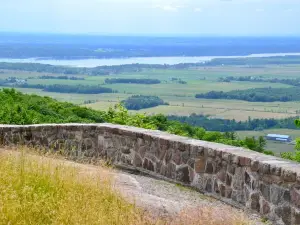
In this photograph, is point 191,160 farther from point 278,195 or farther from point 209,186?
point 278,195

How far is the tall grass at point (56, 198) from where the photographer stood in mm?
6234

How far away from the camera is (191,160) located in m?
9.82

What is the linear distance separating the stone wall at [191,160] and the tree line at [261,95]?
88935 millimetres

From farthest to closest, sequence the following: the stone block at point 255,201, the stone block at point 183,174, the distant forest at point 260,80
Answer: the distant forest at point 260,80, the stone block at point 183,174, the stone block at point 255,201

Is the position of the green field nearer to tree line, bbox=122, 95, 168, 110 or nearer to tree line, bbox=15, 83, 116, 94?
tree line, bbox=122, 95, 168, 110

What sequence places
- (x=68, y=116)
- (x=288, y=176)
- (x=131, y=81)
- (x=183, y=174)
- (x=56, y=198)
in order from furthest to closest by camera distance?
1. (x=131, y=81)
2. (x=68, y=116)
3. (x=183, y=174)
4. (x=288, y=176)
5. (x=56, y=198)

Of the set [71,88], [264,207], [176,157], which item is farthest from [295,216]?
[71,88]

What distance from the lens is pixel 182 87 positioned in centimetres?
12231

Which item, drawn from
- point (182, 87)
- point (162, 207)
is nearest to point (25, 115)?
point (162, 207)

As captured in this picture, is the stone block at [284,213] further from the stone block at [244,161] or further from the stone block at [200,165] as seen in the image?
the stone block at [200,165]

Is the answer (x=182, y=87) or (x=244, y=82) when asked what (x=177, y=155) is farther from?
(x=244, y=82)

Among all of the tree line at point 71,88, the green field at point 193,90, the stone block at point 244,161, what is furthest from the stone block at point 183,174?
the tree line at point 71,88

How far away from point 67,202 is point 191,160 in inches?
135

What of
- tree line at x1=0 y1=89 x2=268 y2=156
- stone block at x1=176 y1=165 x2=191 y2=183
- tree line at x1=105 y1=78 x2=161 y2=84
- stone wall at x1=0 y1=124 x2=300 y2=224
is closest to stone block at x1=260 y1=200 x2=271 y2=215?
stone wall at x1=0 y1=124 x2=300 y2=224
